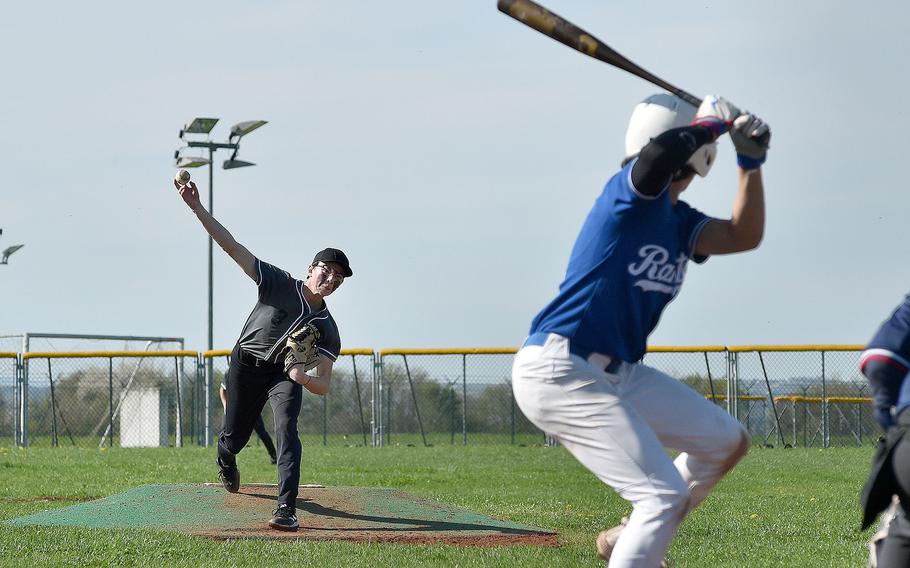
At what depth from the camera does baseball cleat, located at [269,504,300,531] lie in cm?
825

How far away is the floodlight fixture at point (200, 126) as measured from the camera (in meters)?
24.6

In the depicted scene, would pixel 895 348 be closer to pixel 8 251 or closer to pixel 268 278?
pixel 268 278

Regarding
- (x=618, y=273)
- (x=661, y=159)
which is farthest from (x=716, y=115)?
(x=618, y=273)

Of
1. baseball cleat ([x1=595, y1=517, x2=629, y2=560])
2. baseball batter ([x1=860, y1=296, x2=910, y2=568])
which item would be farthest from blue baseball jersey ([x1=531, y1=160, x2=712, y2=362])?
baseball cleat ([x1=595, y1=517, x2=629, y2=560])

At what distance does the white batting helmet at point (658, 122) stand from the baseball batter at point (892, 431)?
107 cm

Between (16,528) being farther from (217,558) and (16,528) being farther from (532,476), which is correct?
(532,476)

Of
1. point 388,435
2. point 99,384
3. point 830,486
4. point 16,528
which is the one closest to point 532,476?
point 830,486

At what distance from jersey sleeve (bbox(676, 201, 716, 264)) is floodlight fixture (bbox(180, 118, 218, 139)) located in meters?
20.5

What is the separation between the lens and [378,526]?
8570 millimetres

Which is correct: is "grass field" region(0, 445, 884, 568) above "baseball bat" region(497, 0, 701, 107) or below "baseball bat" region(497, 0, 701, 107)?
below

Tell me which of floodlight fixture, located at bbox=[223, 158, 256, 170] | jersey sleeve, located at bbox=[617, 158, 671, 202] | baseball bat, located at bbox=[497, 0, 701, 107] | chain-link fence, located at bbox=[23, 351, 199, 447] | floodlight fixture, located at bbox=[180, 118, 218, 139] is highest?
floodlight fixture, located at bbox=[180, 118, 218, 139]

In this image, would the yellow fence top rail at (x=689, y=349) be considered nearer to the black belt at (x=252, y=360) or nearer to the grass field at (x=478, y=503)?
the grass field at (x=478, y=503)

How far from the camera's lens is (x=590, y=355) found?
15.6 feet

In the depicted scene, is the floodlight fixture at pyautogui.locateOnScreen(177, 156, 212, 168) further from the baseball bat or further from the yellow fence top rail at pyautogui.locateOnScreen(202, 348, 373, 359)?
the baseball bat
